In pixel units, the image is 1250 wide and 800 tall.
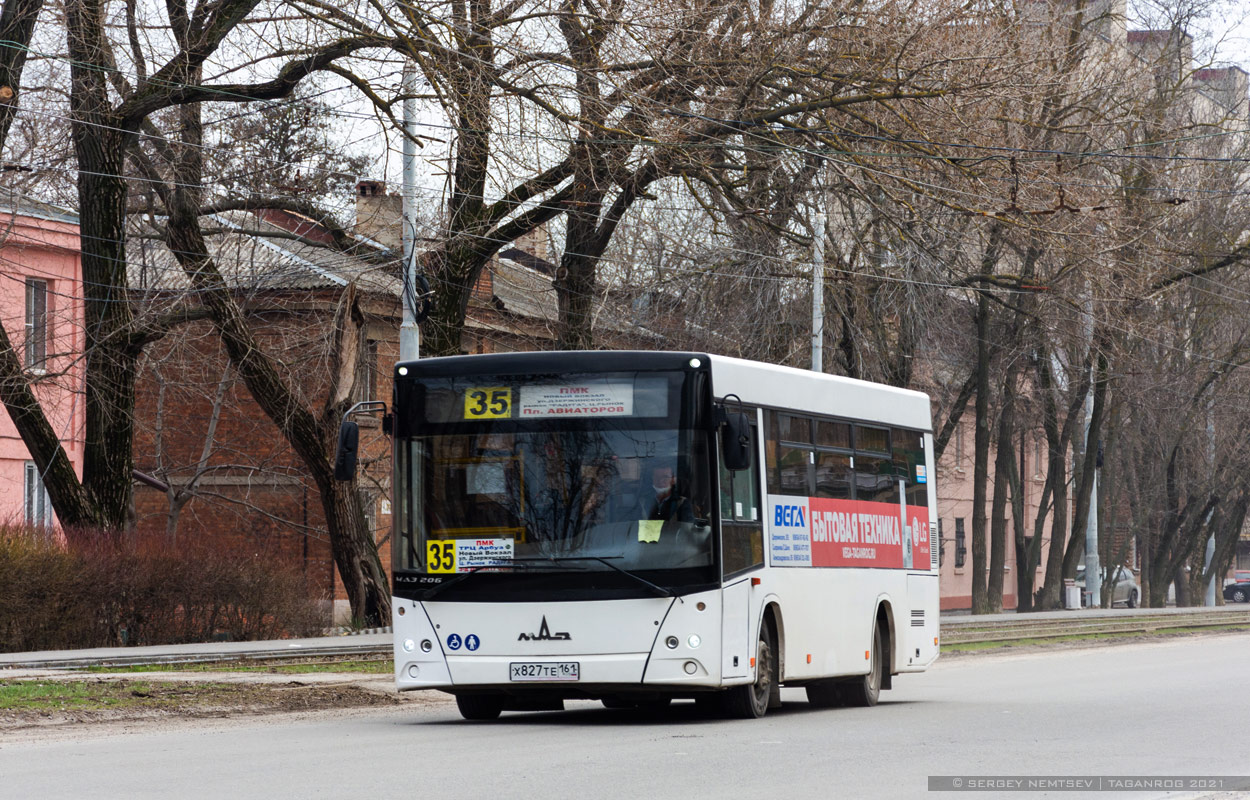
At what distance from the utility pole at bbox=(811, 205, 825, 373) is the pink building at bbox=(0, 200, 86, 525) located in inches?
504

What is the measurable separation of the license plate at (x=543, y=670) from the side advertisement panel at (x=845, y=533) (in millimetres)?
2211

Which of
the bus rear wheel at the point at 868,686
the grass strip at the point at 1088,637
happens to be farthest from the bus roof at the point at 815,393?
the grass strip at the point at 1088,637

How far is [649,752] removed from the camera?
36.8 feet

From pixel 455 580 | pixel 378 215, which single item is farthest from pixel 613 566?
pixel 378 215

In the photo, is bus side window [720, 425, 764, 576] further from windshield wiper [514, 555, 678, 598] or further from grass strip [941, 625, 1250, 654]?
grass strip [941, 625, 1250, 654]

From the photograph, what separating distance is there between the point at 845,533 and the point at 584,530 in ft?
11.7

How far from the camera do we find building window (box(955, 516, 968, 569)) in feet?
212

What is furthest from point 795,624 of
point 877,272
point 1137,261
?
point 877,272

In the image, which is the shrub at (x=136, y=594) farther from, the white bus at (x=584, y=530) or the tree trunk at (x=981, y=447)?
the tree trunk at (x=981, y=447)

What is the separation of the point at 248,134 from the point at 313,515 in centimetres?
1437

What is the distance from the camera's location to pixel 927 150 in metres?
21.8

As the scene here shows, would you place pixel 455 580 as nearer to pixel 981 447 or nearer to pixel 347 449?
pixel 347 449

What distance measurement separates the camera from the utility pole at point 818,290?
30094mm

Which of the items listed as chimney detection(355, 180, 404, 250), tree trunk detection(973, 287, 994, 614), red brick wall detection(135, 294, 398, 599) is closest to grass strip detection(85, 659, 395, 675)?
chimney detection(355, 180, 404, 250)
